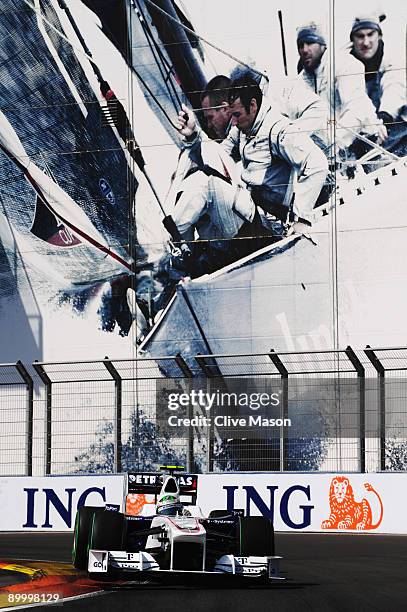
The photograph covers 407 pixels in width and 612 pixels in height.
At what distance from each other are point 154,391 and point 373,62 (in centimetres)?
897

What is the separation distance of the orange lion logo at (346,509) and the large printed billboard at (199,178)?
6.97 m

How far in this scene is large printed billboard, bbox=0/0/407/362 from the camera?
27250 mm

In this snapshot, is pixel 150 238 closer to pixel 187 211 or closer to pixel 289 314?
pixel 187 211

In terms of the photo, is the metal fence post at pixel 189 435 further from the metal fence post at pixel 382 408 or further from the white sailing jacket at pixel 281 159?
the white sailing jacket at pixel 281 159

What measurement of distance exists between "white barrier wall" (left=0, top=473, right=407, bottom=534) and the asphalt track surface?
13.0ft

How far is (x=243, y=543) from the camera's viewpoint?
11156 millimetres

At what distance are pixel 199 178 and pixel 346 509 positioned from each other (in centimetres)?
1087

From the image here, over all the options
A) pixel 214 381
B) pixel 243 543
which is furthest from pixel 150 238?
pixel 243 543

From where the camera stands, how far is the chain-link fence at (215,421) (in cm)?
2150

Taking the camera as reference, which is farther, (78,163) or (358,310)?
(78,163)

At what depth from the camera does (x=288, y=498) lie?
66.8 feet

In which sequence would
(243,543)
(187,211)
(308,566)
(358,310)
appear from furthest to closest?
(187,211)
(358,310)
(308,566)
(243,543)

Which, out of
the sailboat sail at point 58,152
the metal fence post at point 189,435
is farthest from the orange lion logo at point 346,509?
the sailboat sail at point 58,152

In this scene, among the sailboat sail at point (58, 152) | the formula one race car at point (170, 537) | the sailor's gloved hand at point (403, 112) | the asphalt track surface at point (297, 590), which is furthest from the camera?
the sailboat sail at point (58, 152)
